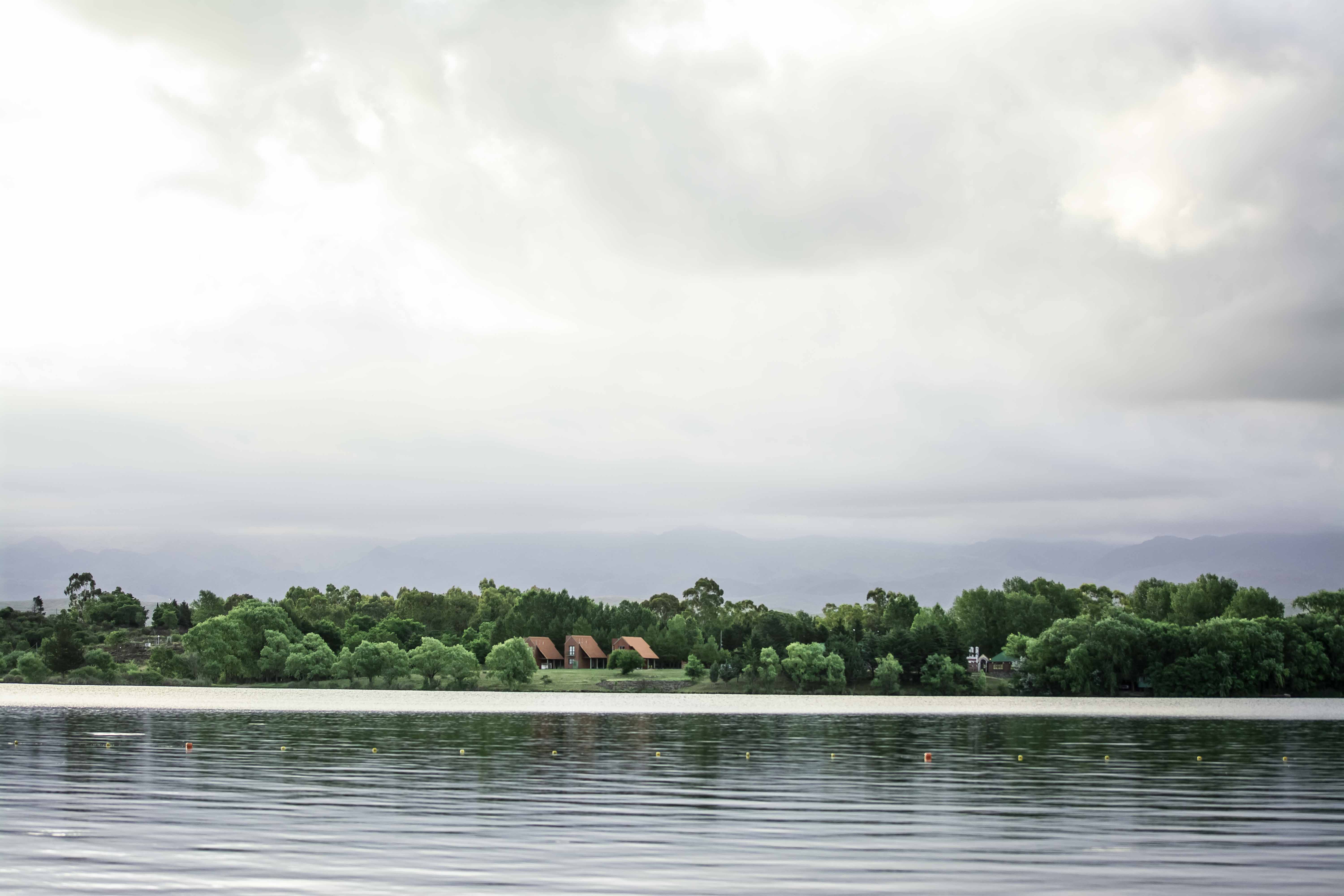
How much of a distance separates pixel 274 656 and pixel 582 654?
59.4 metres

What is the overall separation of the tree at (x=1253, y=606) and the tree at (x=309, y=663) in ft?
394

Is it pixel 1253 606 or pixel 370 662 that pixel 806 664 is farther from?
pixel 1253 606

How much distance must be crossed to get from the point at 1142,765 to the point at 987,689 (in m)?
90.8

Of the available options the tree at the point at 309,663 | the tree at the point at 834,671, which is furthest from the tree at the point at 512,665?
the tree at the point at 834,671

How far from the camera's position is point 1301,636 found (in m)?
135

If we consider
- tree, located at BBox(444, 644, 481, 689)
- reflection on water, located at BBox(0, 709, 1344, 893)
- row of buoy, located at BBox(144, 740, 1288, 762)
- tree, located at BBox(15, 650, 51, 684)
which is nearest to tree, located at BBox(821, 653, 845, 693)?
tree, located at BBox(444, 644, 481, 689)

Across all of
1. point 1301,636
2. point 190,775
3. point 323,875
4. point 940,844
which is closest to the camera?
point 323,875

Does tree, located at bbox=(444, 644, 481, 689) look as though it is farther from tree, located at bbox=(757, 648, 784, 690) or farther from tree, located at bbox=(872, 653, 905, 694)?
tree, located at bbox=(872, 653, 905, 694)

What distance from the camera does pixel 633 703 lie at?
4542 inches

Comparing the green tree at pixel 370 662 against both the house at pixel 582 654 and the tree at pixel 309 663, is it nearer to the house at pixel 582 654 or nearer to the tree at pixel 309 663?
the tree at pixel 309 663

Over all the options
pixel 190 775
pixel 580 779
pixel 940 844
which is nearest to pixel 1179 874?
pixel 940 844

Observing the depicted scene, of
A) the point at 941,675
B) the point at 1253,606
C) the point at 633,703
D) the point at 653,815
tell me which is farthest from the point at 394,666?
the point at 1253,606

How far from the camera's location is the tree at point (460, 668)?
13312cm

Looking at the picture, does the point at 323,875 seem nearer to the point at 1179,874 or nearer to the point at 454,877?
the point at 454,877
